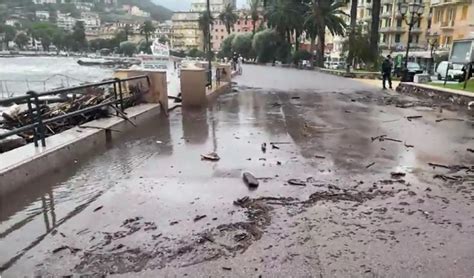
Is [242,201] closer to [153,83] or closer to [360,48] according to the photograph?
[153,83]

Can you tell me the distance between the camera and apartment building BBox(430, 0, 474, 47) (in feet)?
172

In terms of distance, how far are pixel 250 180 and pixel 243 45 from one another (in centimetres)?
7991

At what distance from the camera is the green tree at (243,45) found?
272 ft

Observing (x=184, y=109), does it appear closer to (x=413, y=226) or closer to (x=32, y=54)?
(x=413, y=226)

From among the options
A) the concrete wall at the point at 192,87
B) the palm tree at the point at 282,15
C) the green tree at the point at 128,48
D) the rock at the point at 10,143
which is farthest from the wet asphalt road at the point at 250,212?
the green tree at the point at 128,48

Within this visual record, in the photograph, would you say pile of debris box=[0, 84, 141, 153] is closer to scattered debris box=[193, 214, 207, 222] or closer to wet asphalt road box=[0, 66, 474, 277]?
wet asphalt road box=[0, 66, 474, 277]

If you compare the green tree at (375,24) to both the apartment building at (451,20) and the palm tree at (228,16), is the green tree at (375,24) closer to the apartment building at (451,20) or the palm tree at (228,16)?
the apartment building at (451,20)

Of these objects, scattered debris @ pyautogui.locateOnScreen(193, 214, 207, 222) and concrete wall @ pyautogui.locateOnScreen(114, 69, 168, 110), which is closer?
scattered debris @ pyautogui.locateOnScreen(193, 214, 207, 222)

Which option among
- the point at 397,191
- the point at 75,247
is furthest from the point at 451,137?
the point at 75,247

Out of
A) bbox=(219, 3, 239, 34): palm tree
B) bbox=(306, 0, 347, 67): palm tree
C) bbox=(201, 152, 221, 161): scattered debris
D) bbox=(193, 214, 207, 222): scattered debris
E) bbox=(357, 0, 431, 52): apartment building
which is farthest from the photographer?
bbox=(219, 3, 239, 34): palm tree

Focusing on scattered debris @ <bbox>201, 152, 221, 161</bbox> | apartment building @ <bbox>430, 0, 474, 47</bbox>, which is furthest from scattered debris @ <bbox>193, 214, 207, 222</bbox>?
apartment building @ <bbox>430, 0, 474, 47</bbox>

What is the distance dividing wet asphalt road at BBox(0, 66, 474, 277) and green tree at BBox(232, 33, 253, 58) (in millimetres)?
76002

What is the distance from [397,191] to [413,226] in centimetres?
116

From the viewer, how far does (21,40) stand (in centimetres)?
15300
